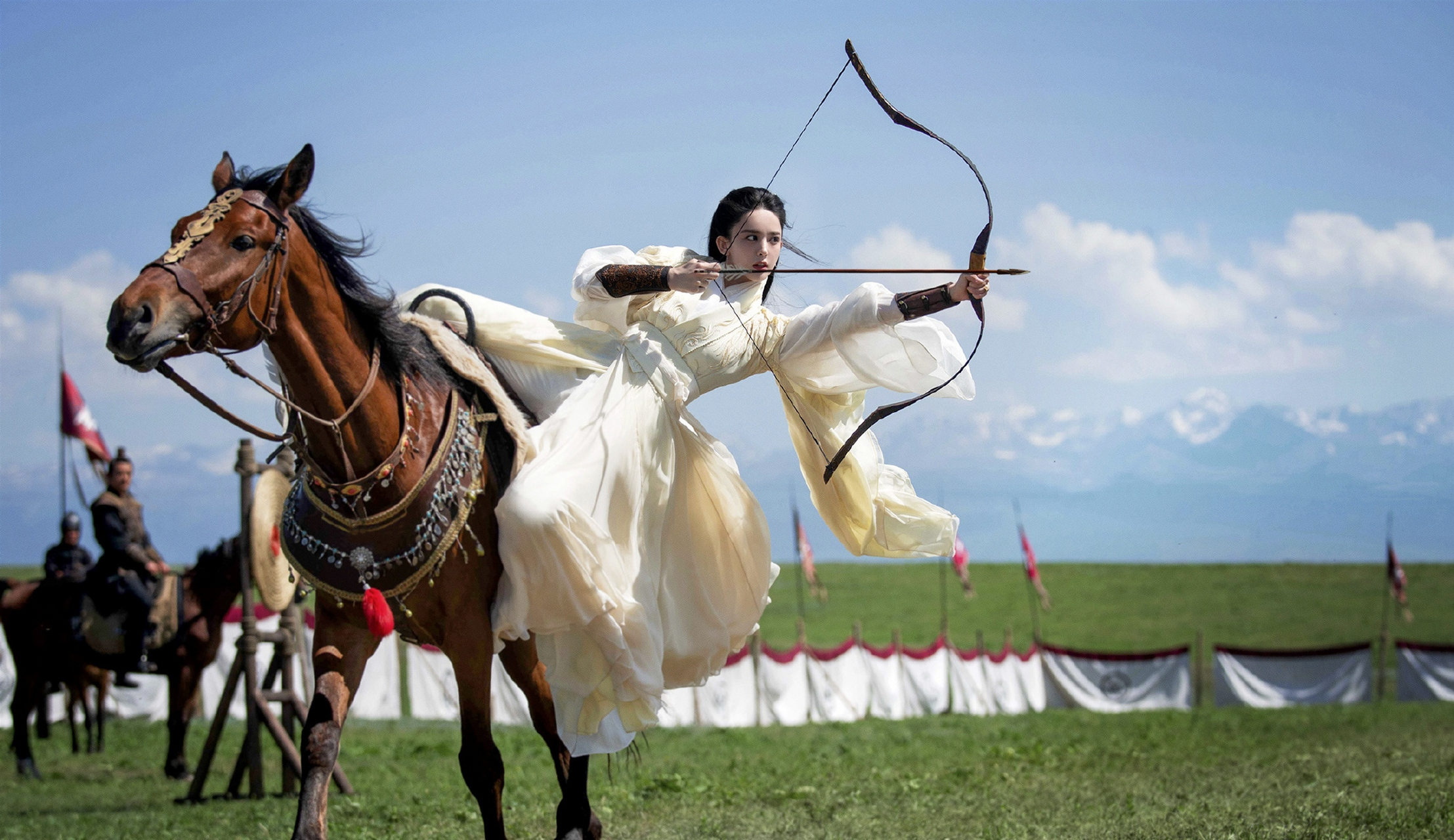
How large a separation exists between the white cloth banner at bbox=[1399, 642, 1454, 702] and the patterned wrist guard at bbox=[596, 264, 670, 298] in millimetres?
21116

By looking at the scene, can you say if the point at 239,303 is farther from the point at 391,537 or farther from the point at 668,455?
the point at 668,455

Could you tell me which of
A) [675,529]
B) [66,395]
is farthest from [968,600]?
[675,529]

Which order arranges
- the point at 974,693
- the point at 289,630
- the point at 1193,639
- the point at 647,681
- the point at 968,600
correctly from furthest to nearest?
the point at 968,600 → the point at 1193,639 → the point at 974,693 → the point at 289,630 → the point at 647,681

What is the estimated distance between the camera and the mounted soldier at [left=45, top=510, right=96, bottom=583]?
39.4ft

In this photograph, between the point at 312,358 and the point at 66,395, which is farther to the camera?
the point at 66,395

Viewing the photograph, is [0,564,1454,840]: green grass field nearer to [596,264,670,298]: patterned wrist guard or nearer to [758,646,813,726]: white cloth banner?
[596,264,670,298]: patterned wrist guard

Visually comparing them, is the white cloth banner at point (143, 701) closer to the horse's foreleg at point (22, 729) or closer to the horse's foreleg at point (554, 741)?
the horse's foreleg at point (22, 729)

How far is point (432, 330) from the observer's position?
5012mm

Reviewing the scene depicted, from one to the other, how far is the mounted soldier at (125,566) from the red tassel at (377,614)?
802 cm

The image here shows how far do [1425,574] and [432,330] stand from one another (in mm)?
50897

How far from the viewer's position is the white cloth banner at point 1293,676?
2081cm

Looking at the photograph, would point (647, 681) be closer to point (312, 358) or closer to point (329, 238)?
point (312, 358)

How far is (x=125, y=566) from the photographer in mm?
11289

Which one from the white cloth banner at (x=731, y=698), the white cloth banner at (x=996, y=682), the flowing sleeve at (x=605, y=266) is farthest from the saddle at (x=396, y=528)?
the white cloth banner at (x=996, y=682)
